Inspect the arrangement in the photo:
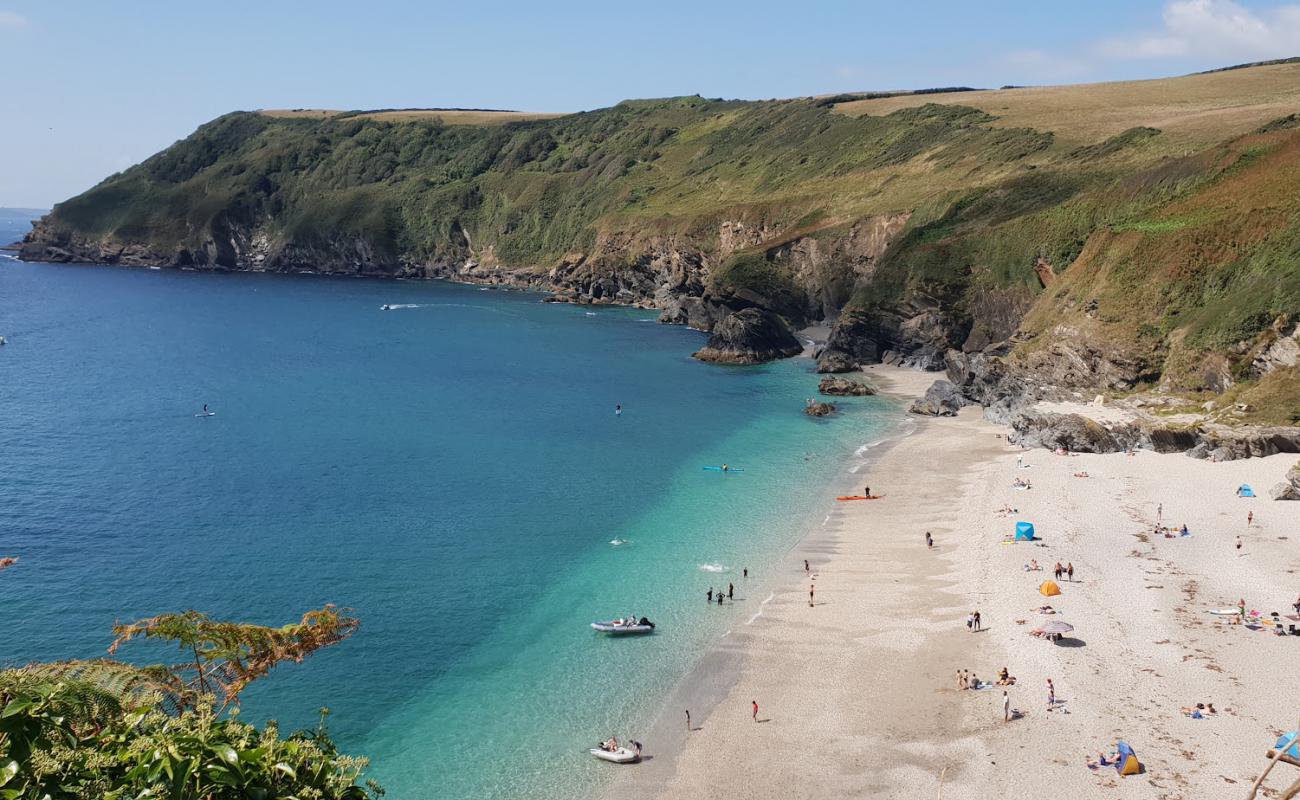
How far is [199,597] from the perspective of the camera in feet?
150

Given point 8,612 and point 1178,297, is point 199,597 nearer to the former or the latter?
point 8,612

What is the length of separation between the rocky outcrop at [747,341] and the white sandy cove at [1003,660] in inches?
2260

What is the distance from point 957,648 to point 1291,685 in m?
11.9

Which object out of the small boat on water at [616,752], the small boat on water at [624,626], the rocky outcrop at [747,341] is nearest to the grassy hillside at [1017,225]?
the rocky outcrop at [747,341]

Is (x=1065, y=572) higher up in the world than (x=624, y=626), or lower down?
higher up

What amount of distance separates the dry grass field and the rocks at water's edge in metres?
61.7

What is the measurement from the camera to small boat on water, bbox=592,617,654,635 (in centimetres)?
4366

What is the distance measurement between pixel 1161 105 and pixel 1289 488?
121330mm

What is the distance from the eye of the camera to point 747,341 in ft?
388

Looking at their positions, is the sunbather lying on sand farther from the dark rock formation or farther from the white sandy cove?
the dark rock formation

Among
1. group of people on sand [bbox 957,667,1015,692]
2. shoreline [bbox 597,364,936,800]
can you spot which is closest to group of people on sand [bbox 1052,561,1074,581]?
group of people on sand [bbox 957,667,1015,692]

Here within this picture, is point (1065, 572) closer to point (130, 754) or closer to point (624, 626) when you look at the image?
point (624, 626)

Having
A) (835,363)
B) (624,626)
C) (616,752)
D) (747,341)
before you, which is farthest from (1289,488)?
(747,341)

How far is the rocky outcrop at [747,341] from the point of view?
117 metres
